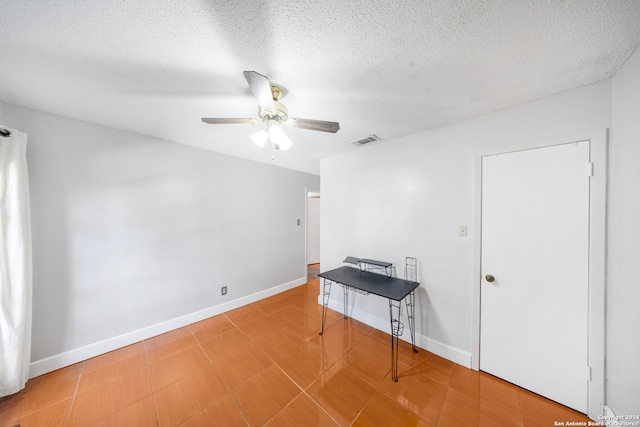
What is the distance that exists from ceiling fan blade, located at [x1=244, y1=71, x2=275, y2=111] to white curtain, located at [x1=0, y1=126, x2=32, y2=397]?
209 cm

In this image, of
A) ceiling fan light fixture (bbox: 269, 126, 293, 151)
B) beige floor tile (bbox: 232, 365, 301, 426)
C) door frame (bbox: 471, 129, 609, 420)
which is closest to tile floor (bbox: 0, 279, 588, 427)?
beige floor tile (bbox: 232, 365, 301, 426)

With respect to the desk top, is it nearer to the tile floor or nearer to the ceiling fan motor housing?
the tile floor

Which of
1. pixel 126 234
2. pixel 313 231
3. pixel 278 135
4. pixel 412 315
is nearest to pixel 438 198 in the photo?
pixel 412 315

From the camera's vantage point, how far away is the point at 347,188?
291cm

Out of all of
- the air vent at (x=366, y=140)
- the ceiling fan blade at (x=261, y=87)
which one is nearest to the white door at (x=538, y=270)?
the air vent at (x=366, y=140)

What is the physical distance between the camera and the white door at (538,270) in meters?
1.46

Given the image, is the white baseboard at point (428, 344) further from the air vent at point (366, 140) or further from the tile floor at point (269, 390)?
the air vent at point (366, 140)

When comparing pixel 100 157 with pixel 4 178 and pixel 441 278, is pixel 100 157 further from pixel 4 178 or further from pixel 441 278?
pixel 441 278

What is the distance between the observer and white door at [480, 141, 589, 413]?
1.46 m

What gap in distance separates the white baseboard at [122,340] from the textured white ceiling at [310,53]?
2301 millimetres

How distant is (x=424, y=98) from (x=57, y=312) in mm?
3822

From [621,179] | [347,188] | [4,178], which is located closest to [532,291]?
[621,179]

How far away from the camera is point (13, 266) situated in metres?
1.56

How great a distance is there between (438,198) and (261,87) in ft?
6.35
